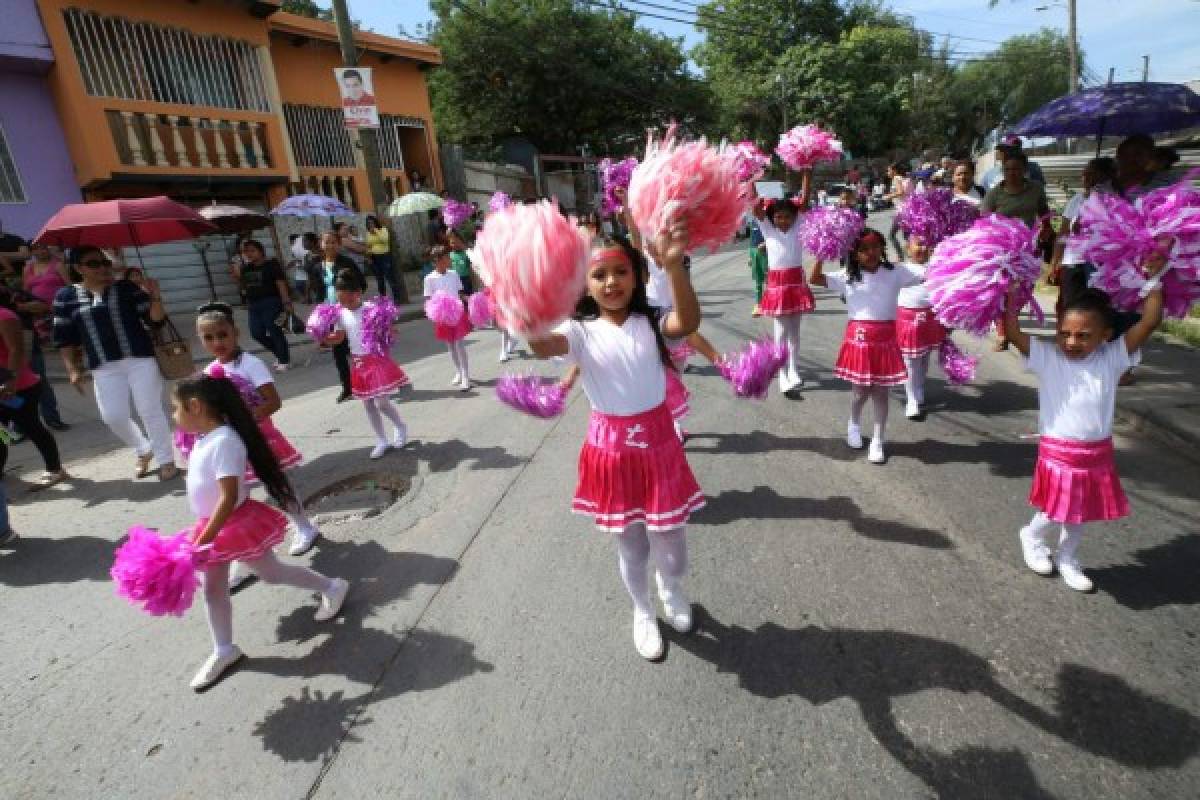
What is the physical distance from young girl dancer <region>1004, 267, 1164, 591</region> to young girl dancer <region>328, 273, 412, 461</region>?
4.57 metres

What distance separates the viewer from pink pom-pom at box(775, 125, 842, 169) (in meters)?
5.65

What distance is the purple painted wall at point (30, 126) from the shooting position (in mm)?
11531

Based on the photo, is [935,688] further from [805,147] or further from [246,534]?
[805,147]

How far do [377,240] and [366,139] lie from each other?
7.07 feet

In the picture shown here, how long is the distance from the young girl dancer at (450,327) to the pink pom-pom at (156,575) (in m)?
4.72

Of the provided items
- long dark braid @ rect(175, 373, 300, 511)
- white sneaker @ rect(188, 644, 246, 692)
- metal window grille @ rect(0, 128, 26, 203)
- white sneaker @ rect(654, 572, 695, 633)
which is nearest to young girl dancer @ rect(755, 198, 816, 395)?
white sneaker @ rect(654, 572, 695, 633)

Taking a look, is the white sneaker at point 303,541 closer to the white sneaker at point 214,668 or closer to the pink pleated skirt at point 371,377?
the white sneaker at point 214,668

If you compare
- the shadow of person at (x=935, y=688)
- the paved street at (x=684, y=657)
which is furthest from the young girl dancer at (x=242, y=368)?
the shadow of person at (x=935, y=688)

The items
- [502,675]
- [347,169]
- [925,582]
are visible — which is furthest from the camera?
[347,169]

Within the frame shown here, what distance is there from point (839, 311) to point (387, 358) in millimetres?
7296

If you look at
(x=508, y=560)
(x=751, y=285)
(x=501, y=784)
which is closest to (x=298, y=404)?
(x=508, y=560)

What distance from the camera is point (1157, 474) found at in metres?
4.06

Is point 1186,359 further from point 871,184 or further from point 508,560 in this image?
point 871,184

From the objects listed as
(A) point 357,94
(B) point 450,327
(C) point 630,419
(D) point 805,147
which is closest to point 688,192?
(C) point 630,419
